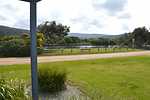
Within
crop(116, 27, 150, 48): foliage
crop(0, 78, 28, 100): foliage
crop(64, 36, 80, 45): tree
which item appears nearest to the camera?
crop(0, 78, 28, 100): foliage

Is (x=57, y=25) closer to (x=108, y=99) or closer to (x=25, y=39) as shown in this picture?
(x=25, y=39)

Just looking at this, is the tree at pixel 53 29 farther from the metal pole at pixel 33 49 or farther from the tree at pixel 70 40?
the metal pole at pixel 33 49

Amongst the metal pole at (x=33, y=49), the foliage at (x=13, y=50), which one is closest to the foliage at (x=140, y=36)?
the foliage at (x=13, y=50)

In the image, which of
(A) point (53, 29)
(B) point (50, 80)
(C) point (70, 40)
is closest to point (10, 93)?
(B) point (50, 80)

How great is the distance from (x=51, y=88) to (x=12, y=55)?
28.3 metres

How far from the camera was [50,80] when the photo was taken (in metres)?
12.2

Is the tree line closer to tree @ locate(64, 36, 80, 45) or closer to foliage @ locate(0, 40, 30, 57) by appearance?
tree @ locate(64, 36, 80, 45)

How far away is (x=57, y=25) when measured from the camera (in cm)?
8475

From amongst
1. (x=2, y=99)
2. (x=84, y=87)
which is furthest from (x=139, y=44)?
(x=2, y=99)

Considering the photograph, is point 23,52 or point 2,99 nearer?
point 2,99

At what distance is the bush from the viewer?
1217cm

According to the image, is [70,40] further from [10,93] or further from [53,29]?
[10,93]

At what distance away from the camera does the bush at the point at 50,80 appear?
12.2 m

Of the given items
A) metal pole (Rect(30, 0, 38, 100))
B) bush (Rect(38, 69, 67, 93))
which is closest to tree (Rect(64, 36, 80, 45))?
bush (Rect(38, 69, 67, 93))
